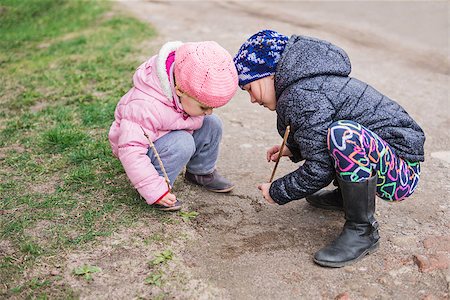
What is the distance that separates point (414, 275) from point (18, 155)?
246 centimetres

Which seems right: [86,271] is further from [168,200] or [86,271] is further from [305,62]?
[305,62]

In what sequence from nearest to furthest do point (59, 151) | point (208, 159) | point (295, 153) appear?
point (295, 153)
point (208, 159)
point (59, 151)

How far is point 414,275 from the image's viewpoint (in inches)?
100

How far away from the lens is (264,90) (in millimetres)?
2691

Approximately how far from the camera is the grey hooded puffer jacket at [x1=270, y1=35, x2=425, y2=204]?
8.34 feet

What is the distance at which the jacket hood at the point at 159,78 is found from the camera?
2.81 meters

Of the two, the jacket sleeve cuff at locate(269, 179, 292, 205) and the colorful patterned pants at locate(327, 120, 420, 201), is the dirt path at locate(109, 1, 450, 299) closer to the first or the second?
the jacket sleeve cuff at locate(269, 179, 292, 205)

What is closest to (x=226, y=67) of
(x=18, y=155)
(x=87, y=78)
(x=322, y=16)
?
(x=18, y=155)

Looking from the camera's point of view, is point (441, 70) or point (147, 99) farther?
point (441, 70)

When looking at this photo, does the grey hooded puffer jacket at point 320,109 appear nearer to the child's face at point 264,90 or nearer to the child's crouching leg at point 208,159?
the child's face at point 264,90

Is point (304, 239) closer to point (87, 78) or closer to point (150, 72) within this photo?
point (150, 72)

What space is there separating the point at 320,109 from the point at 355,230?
596mm

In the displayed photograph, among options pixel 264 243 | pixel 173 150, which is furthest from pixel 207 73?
pixel 264 243

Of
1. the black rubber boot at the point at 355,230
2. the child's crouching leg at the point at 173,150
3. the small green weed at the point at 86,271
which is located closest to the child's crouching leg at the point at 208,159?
the child's crouching leg at the point at 173,150
